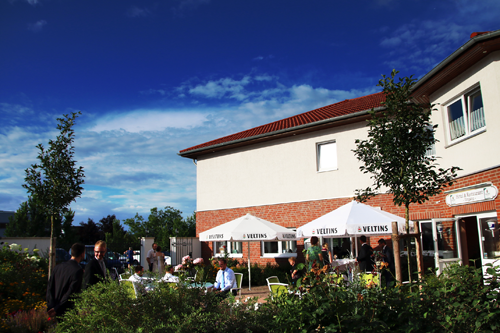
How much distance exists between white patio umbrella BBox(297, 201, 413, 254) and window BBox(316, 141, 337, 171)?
18.4 feet

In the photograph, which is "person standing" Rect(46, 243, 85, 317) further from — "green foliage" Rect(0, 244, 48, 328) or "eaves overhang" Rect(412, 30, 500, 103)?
"eaves overhang" Rect(412, 30, 500, 103)

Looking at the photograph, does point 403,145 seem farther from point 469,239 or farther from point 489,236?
point 469,239

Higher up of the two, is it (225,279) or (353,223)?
(353,223)

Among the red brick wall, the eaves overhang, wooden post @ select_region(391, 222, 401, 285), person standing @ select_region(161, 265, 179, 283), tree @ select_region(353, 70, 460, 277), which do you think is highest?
the eaves overhang

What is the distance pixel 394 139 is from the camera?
7.62m

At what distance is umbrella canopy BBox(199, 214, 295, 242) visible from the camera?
1194cm

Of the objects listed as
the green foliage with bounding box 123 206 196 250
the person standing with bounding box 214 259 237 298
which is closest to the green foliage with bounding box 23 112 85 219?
the person standing with bounding box 214 259 237 298

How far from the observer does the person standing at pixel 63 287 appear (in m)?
5.05

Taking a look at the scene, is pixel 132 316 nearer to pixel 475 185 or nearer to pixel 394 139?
pixel 394 139

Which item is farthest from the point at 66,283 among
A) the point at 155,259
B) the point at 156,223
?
the point at 156,223

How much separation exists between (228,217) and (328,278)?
15066 millimetres

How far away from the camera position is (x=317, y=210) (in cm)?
1580

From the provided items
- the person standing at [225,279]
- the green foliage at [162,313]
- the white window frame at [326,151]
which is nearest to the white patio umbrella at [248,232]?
the person standing at [225,279]

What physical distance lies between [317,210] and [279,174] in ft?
8.47
